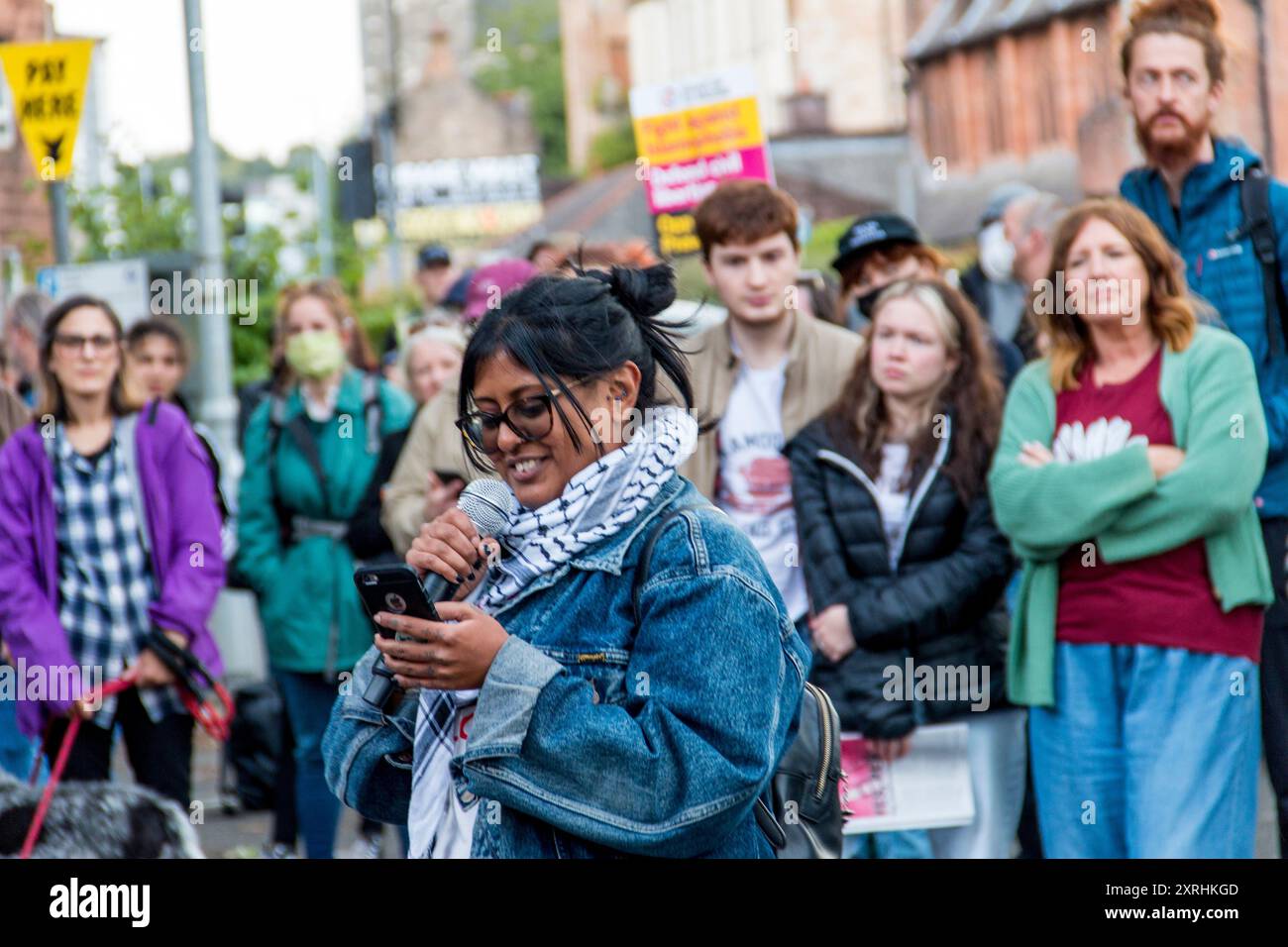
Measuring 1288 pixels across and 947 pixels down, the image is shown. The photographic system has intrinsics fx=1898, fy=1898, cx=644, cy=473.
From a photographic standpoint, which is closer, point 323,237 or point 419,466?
point 419,466

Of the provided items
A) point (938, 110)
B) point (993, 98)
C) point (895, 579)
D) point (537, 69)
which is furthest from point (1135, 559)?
point (537, 69)

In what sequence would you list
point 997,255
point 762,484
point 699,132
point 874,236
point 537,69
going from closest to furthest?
1. point 762,484
2. point 874,236
3. point 997,255
4. point 699,132
5. point 537,69

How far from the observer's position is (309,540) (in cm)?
707

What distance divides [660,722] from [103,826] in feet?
7.24

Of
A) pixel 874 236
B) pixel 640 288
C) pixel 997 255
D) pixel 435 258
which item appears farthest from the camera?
pixel 435 258

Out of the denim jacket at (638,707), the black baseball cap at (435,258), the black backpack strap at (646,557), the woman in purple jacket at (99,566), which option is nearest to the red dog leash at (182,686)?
the woman in purple jacket at (99,566)

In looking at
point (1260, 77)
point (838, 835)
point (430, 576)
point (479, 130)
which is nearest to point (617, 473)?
point (430, 576)

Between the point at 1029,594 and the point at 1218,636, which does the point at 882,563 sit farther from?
the point at 1218,636

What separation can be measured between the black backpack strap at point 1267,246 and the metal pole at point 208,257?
6517mm

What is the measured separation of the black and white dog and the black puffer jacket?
188 cm

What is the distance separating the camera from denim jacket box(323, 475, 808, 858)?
2758 millimetres

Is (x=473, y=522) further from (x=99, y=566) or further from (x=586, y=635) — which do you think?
(x=99, y=566)

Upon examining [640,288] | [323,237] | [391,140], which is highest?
[391,140]
